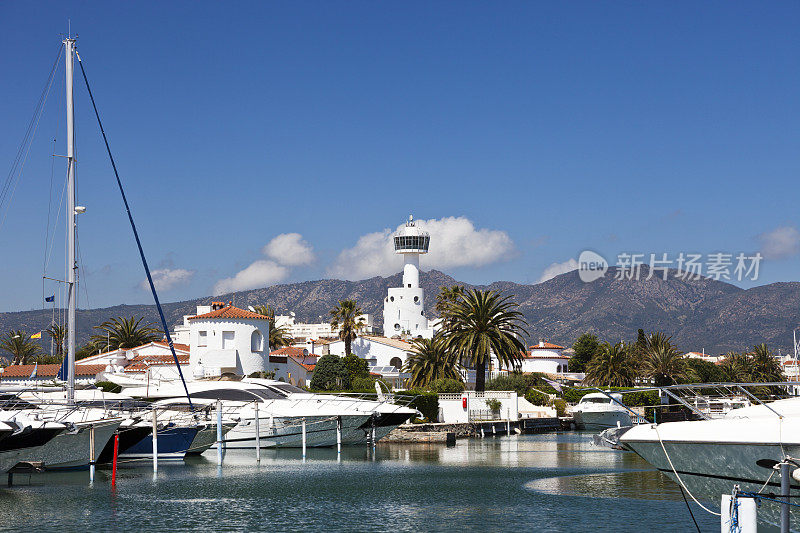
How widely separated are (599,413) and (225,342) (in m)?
28.7

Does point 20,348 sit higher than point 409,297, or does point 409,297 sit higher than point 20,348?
point 409,297

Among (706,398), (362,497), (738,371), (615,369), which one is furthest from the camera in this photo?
(738,371)

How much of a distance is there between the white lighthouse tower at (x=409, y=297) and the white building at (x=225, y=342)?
5405cm

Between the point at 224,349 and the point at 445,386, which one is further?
the point at 224,349

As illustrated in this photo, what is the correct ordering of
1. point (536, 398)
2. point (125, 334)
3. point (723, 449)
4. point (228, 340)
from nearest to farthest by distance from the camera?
point (723, 449), point (228, 340), point (536, 398), point (125, 334)

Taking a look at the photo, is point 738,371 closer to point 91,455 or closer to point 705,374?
point 705,374

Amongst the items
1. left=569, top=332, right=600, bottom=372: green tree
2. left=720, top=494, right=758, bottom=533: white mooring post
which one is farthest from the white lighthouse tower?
left=720, top=494, right=758, bottom=533: white mooring post

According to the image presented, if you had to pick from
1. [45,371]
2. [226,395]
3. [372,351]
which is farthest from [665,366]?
[45,371]

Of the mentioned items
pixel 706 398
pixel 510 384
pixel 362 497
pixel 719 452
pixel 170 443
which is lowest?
pixel 362 497

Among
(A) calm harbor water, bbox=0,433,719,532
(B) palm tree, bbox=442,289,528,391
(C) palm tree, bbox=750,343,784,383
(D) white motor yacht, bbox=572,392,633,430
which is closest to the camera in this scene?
(A) calm harbor water, bbox=0,433,719,532

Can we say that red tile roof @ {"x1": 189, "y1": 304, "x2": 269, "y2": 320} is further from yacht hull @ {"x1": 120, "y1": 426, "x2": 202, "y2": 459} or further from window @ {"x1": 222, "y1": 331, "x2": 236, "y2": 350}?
yacht hull @ {"x1": 120, "y1": 426, "x2": 202, "y2": 459}

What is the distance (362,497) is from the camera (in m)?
28.3

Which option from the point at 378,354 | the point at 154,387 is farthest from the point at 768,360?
the point at 154,387

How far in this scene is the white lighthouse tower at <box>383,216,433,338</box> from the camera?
125 metres
